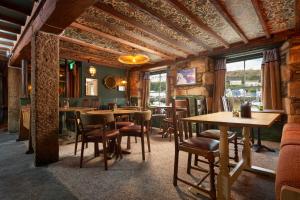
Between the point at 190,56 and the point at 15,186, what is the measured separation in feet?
15.6

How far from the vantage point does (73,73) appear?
5.96 meters

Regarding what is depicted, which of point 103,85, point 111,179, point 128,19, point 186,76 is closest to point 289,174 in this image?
point 111,179

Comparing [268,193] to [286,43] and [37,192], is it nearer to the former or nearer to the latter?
[37,192]

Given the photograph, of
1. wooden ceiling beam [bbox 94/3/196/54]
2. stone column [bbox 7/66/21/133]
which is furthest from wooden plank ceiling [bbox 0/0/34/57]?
stone column [bbox 7/66/21/133]

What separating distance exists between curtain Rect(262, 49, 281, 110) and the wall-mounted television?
175cm

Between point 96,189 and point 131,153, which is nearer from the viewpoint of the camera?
point 96,189

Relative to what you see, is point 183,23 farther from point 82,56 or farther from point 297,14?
point 82,56

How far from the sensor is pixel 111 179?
2.00 metres

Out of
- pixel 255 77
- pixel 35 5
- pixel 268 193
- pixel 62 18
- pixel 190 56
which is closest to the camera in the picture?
pixel 268 193

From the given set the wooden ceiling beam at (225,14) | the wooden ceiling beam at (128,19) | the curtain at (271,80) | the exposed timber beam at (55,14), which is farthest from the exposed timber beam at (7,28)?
the curtain at (271,80)

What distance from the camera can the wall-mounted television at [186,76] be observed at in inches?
196

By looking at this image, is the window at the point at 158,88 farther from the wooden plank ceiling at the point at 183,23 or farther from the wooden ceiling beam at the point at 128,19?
the wooden ceiling beam at the point at 128,19

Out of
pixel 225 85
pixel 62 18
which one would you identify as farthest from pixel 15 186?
pixel 225 85

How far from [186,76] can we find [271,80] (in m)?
2.17
